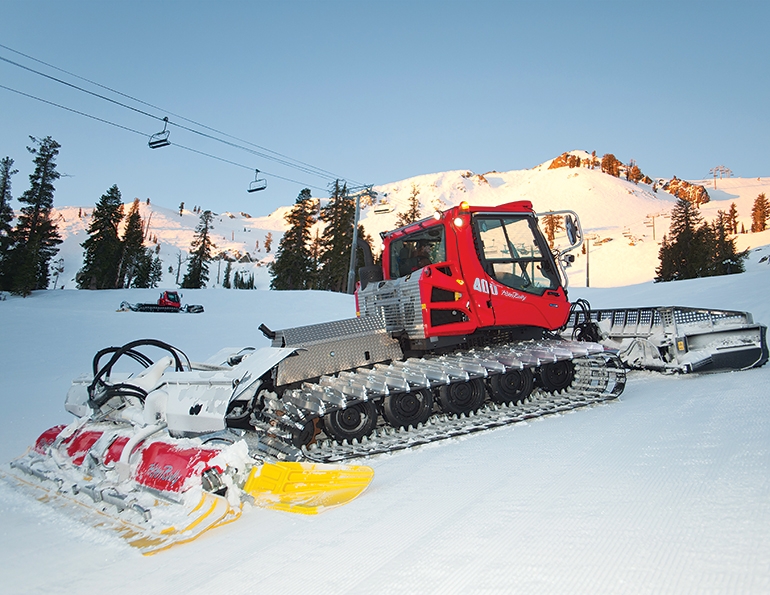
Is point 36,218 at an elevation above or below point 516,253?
above

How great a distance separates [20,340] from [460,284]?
16.4 meters

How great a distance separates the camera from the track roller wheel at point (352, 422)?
5.29 metres

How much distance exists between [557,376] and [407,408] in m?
2.41

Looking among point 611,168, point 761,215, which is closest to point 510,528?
point 761,215

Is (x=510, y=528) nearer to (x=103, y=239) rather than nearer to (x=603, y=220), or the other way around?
(x=103, y=239)

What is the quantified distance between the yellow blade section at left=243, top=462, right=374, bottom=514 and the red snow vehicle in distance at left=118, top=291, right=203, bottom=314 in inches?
1116

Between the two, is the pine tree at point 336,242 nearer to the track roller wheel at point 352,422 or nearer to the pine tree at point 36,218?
the pine tree at point 36,218

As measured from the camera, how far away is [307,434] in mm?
5066

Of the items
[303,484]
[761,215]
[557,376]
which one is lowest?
[303,484]

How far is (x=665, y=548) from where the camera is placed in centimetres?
254

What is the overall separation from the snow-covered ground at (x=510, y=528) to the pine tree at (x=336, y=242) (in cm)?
5048

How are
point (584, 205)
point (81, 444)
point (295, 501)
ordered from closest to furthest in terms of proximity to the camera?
point (295, 501) < point (81, 444) < point (584, 205)

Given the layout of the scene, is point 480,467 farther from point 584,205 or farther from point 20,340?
point 584,205

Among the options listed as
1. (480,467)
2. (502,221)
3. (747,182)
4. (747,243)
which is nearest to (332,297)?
(502,221)
